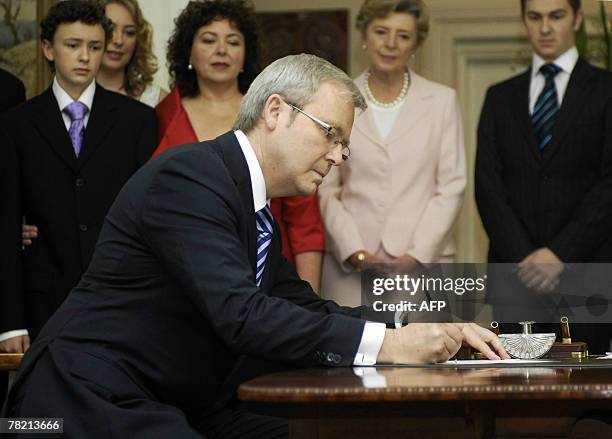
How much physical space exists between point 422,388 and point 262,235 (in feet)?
3.14

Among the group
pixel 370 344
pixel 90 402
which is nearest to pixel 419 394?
pixel 370 344

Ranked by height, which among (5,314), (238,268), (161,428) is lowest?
(5,314)

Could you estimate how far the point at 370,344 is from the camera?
2.77m

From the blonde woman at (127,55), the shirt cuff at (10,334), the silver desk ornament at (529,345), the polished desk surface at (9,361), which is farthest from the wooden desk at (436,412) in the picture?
the blonde woman at (127,55)

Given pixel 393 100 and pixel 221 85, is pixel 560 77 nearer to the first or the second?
pixel 393 100

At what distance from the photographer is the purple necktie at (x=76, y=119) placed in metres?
4.82

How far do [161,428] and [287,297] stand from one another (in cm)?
80

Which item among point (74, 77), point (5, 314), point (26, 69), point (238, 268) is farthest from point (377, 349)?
point (26, 69)

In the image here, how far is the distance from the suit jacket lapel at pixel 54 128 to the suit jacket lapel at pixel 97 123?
5cm

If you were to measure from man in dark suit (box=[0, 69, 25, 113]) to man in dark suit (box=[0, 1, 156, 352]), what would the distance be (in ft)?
0.89

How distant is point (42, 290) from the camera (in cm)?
464

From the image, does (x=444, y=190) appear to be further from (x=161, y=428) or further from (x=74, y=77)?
(x=161, y=428)

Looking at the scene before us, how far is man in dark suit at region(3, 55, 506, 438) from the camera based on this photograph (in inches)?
105

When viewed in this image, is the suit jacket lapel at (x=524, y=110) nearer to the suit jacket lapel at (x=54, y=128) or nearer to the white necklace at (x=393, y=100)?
the white necklace at (x=393, y=100)
